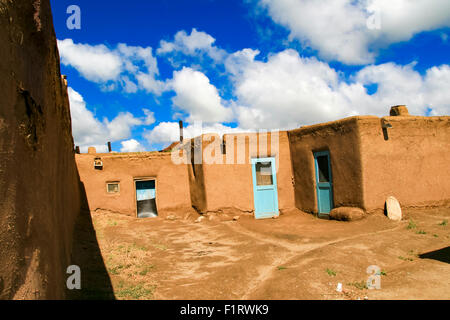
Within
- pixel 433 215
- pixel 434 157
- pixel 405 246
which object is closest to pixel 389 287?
pixel 405 246

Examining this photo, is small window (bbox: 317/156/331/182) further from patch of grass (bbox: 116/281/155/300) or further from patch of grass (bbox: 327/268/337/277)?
patch of grass (bbox: 116/281/155/300)

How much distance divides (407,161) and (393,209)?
5.28ft

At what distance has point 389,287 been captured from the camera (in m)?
3.93

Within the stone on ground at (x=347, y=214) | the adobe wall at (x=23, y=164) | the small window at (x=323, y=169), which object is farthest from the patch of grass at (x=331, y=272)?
the small window at (x=323, y=169)

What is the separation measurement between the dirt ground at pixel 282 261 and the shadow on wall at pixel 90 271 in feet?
A: 0.10

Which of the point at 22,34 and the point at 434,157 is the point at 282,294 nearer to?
the point at 22,34

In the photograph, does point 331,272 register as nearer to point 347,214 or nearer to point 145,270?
point 145,270

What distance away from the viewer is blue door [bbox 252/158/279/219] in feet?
34.6

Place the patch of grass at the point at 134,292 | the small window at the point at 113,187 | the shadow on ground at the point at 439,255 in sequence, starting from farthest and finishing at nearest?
the small window at the point at 113,187 → the shadow on ground at the point at 439,255 → the patch of grass at the point at 134,292

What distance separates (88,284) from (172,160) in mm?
8251

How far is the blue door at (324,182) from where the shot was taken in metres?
9.30

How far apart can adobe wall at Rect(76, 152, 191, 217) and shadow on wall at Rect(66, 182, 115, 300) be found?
4878 millimetres

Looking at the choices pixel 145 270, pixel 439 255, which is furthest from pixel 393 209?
pixel 145 270

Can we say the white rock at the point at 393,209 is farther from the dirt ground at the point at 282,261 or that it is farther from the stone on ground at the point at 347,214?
the stone on ground at the point at 347,214
